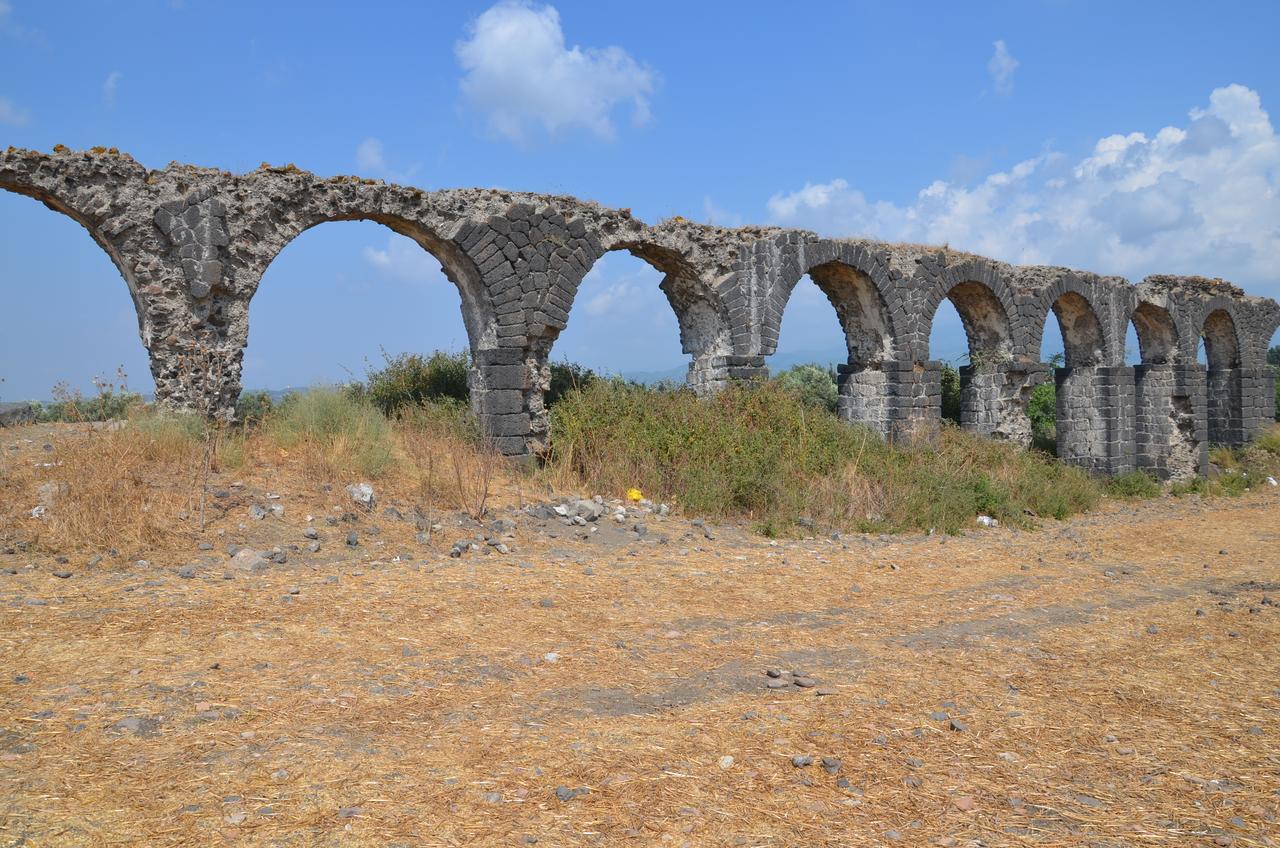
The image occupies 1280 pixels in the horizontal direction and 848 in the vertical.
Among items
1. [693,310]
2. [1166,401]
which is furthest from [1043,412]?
[693,310]

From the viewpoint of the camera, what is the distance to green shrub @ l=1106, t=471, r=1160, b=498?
1461 centimetres

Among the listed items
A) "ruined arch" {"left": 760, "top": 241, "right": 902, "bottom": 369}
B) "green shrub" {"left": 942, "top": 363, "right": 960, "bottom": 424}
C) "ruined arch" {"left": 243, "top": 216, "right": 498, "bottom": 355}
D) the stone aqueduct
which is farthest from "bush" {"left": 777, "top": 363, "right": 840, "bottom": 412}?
"ruined arch" {"left": 243, "top": 216, "right": 498, "bottom": 355}

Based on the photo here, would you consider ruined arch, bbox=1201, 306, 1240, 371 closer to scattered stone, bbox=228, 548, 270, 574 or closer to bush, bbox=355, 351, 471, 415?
bush, bbox=355, 351, 471, 415

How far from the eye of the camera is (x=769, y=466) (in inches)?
378

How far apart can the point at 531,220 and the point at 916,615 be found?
6.44 m

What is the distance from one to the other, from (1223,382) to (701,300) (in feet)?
48.1

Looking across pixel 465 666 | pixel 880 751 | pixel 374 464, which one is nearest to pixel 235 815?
pixel 465 666

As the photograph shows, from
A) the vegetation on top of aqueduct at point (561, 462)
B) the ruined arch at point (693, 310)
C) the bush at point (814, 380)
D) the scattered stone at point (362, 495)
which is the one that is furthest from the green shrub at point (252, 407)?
the bush at point (814, 380)

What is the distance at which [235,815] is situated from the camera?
2.69 m

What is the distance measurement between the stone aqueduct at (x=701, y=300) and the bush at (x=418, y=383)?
3.82ft

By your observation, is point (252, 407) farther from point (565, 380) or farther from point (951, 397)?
point (951, 397)

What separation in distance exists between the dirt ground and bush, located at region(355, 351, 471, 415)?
159 inches

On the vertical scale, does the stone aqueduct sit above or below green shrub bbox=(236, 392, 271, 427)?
above

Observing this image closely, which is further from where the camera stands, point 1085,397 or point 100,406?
point 1085,397
